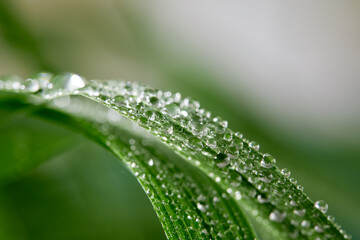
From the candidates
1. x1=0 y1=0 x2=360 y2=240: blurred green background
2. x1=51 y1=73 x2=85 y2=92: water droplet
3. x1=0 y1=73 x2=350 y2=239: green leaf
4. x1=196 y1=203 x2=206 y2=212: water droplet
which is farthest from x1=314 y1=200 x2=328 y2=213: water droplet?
x1=0 y1=0 x2=360 y2=240: blurred green background

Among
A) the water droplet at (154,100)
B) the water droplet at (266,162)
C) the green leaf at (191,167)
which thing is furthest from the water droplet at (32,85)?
the water droplet at (266,162)

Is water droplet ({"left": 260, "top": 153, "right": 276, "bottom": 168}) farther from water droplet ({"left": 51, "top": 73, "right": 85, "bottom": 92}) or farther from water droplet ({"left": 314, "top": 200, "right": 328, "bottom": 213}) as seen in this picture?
water droplet ({"left": 51, "top": 73, "right": 85, "bottom": 92})

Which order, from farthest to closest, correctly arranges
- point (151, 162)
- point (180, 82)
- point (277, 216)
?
point (180, 82)
point (151, 162)
point (277, 216)

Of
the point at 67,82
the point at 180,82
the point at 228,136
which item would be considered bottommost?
the point at 228,136

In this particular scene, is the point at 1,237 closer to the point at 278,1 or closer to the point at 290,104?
the point at 290,104

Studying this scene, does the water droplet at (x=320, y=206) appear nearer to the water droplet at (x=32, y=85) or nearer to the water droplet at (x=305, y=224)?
the water droplet at (x=305, y=224)

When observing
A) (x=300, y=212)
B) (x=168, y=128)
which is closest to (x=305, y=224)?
(x=300, y=212)

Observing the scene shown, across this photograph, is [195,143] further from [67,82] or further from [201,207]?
[67,82]

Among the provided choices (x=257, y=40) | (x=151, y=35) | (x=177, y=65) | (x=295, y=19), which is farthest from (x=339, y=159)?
(x=295, y=19)
